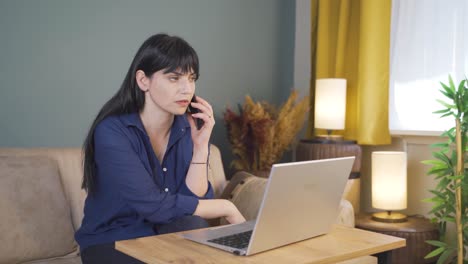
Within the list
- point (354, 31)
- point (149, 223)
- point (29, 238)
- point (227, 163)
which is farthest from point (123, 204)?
point (354, 31)

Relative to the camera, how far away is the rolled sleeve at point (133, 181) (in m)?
1.46

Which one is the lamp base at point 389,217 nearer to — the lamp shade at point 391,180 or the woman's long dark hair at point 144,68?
the lamp shade at point 391,180

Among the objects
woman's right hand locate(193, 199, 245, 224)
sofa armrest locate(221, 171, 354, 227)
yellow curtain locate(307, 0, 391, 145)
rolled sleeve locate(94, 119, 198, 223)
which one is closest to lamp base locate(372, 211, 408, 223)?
yellow curtain locate(307, 0, 391, 145)

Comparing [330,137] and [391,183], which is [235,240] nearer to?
[391,183]

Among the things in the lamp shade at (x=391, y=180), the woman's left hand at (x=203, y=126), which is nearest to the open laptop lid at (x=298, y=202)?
the woman's left hand at (x=203, y=126)

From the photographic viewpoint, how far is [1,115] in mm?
2457

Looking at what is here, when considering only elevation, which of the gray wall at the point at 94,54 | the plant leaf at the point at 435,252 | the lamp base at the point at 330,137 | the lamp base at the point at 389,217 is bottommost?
the plant leaf at the point at 435,252

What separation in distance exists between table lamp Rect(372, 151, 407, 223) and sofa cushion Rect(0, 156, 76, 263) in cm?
153

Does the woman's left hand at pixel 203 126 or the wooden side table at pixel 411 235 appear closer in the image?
the woman's left hand at pixel 203 126

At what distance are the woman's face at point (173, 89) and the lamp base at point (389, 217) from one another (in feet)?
5.00

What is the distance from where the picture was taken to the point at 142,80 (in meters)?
→ 1.64

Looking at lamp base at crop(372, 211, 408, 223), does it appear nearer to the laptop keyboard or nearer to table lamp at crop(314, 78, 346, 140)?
table lamp at crop(314, 78, 346, 140)

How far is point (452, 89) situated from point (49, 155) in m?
1.79

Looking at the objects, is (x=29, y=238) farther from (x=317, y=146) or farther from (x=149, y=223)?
(x=317, y=146)
